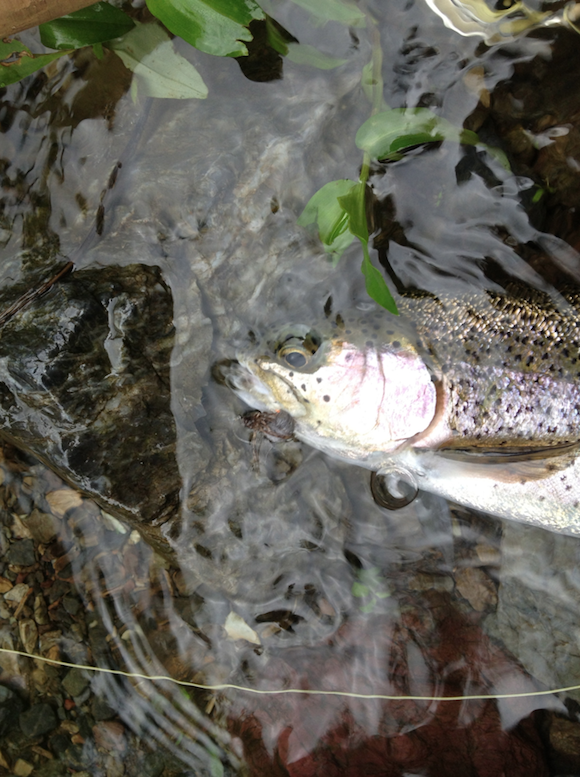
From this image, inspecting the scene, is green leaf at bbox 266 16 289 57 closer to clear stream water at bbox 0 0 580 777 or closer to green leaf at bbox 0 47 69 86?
clear stream water at bbox 0 0 580 777

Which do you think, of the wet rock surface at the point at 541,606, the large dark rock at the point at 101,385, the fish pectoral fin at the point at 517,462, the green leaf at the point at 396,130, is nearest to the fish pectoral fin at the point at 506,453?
the fish pectoral fin at the point at 517,462

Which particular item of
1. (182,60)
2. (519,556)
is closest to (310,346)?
→ (182,60)

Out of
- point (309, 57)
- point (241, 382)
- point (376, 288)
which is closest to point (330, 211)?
point (376, 288)

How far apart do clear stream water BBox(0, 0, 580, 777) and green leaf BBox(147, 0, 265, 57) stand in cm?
39

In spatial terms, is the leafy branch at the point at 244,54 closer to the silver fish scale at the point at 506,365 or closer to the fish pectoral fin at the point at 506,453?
the silver fish scale at the point at 506,365

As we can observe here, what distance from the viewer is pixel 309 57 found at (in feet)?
7.73

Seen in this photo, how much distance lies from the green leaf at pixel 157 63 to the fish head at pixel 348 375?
1.12m

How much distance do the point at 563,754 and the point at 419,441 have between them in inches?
65.8

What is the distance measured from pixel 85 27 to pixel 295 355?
5.13 feet

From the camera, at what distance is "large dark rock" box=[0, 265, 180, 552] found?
2.04 meters

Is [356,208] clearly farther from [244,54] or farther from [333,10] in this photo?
[333,10]

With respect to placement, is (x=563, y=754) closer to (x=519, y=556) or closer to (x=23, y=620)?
(x=519, y=556)

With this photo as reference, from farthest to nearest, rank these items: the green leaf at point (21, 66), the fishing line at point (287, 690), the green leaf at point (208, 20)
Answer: the fishing line at point (287, 690) → the green leaf at point (21, 66) → the green leaf at point (208, 20)

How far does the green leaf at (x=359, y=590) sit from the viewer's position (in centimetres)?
262
